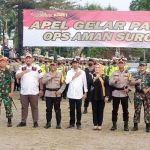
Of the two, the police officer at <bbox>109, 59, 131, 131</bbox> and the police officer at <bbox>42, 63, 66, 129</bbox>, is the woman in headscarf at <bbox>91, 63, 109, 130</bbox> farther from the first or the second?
the police officer at <bbox>42, 63, 66, 129</bbox>

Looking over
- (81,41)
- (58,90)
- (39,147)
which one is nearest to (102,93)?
(58,90)

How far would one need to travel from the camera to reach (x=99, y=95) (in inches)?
391

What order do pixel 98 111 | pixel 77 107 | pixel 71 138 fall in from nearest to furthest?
pixel 71 138
pixel 98 111
pixel 77 107

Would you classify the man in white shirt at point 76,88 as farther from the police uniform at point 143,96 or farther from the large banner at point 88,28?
the large banner at point 88,28

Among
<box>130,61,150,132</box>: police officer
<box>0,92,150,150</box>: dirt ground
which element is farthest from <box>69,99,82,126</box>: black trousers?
<box>130,61,150,132</box>: police officer

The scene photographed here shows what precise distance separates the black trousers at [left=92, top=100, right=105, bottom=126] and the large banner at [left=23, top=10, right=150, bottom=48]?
6.23 metres

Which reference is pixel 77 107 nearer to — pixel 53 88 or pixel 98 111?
pixel 98 111

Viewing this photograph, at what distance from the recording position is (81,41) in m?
16.0

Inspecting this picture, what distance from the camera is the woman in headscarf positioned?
32.6ft

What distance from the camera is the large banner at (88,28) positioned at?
1595cm

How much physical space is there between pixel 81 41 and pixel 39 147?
8.62 meters

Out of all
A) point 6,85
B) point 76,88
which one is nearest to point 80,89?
point 76,88

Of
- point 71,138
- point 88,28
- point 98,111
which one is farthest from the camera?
point 88,28

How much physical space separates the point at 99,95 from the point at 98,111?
17.1 inches
